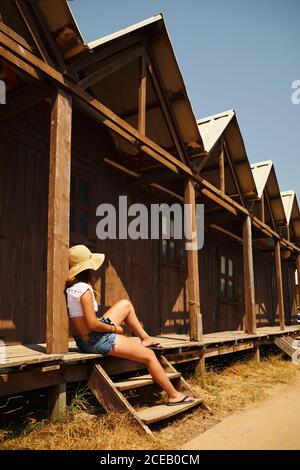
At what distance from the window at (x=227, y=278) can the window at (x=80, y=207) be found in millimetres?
6536

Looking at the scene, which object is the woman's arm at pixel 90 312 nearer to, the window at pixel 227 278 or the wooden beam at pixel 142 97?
the wooden beam at pixel 142 97

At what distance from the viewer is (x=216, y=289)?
12625 mm

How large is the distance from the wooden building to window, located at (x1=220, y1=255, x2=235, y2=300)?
114 centimetres

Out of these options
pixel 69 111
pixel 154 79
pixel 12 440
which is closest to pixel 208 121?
pixel 154 79

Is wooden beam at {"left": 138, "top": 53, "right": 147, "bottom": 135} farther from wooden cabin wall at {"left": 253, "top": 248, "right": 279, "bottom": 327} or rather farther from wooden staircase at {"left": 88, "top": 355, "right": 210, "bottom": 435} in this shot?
wooden cabin wall at {"left": 253, "top": 248, "right": 279, "bottom": 327}

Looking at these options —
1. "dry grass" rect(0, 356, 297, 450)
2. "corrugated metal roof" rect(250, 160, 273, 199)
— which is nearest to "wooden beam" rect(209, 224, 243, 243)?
"corrugated metal roof" rect(250, 160, 273, 199)

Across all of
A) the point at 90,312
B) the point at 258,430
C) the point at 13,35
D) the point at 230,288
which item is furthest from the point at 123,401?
the point at 230,288

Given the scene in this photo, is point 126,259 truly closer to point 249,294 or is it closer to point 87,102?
point 249,294

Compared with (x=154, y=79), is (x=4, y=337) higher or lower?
lower

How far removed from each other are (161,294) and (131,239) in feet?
5.39

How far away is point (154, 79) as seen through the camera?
701cm

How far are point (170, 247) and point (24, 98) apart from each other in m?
5.79

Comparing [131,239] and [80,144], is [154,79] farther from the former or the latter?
[131,239]

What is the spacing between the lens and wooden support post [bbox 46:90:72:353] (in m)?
4.48
